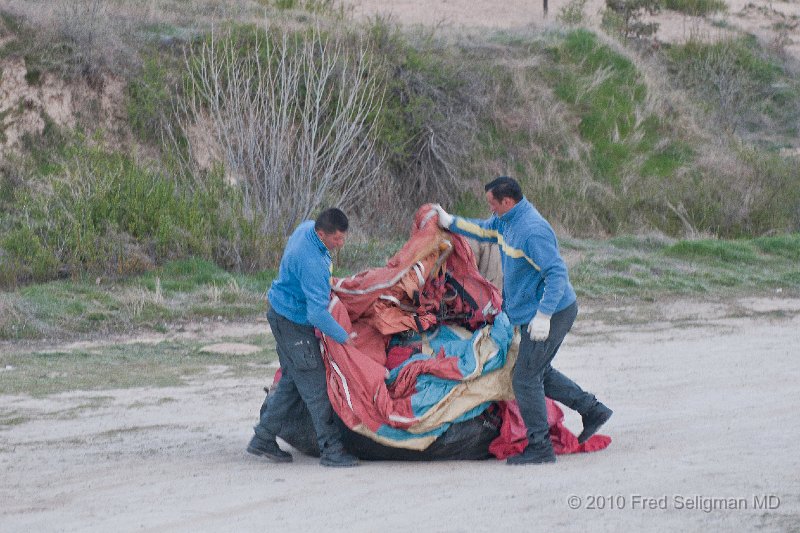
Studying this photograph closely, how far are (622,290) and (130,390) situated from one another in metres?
8.11

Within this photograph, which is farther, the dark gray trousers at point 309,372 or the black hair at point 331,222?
the dark gray trousers at point 309,372

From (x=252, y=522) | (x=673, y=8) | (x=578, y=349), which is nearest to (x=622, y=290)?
(x=578, y=349)

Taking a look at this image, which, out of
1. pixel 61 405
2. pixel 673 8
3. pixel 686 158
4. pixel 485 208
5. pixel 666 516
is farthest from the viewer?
pixel 673 8

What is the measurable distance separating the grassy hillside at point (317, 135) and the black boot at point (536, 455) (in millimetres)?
9404

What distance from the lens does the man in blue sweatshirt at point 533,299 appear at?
7.38m

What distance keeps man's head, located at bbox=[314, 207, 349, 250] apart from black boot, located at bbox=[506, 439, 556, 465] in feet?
6.00

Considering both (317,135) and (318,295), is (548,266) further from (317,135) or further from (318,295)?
(317,135)

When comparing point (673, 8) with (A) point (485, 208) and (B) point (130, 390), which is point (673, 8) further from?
(B) point (130, 390)

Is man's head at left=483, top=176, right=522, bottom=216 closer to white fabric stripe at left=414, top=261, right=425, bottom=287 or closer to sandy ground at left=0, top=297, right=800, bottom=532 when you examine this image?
white fabric stripe at left=414, top=261, right=425, bottom=287

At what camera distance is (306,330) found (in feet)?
25.4

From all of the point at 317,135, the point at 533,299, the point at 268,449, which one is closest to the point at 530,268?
the point at 533,299

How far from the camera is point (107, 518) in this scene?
6.48m

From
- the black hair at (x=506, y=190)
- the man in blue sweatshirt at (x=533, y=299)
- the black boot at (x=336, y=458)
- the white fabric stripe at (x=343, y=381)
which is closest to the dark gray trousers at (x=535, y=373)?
the man in blue sweatshirt at (x=533, y=299)

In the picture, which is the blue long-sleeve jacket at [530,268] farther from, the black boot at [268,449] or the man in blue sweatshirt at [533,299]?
the black boot at [268,449]
